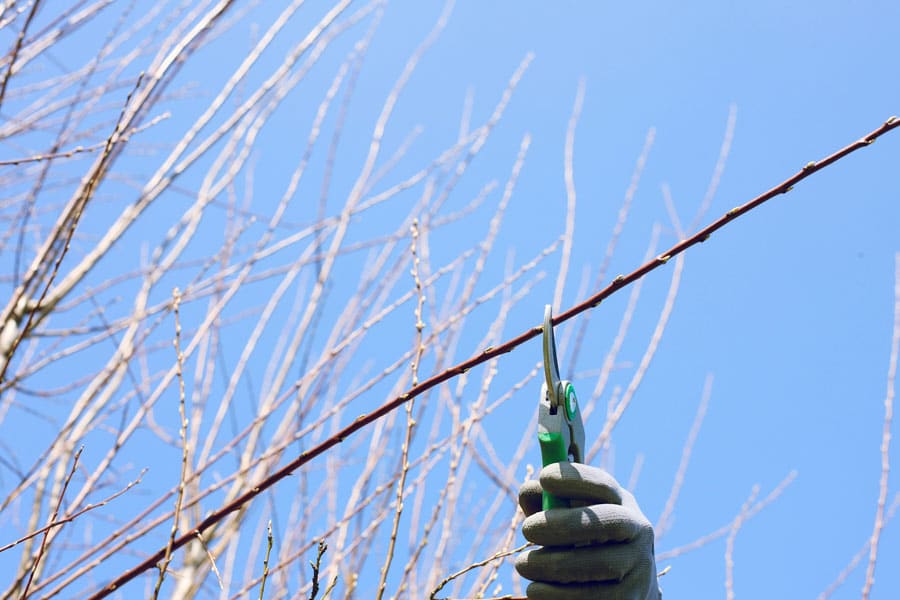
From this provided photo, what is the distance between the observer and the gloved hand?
3.82 feet

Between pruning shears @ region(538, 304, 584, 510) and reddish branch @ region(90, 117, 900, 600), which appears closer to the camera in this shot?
reddish branch @ region(90, 117, 900, 600)

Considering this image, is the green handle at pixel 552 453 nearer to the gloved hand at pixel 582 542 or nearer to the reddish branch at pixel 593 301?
the gloved hand at pixel 582 542

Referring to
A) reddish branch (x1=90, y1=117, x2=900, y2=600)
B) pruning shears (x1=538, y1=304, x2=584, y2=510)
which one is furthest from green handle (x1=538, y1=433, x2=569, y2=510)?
reddish branch (x1=90, y1=117, x2=900, y2=600)

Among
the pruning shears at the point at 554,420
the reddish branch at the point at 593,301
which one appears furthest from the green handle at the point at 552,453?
the reddish branch at the point at 593,301

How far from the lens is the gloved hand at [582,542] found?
116 centimetres

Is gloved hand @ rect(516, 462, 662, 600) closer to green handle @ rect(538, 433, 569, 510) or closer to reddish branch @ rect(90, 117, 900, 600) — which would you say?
green handle @ rect(538, 433, 569, 510)

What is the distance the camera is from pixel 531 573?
1.19 metres

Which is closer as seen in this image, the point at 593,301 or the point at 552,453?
the point at 593,301

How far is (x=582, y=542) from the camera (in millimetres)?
1166

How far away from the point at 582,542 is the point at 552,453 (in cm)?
13

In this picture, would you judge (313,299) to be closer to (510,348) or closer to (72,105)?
(72,105)

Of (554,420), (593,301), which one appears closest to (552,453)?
(554,420)

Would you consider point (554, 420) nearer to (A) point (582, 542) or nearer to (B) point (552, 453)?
(B) point (552, 453)

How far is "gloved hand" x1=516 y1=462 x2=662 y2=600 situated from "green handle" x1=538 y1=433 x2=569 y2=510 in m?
0.02
